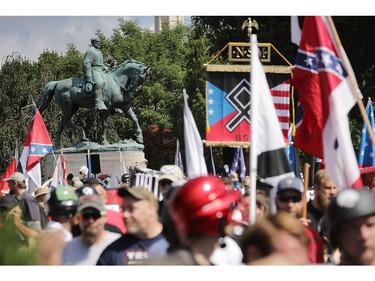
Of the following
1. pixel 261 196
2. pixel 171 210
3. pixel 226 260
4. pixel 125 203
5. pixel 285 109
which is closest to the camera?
pixel 171 210

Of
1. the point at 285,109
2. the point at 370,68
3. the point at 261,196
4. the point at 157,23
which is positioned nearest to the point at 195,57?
the point at 370,68

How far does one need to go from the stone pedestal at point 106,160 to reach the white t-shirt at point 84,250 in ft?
70.1

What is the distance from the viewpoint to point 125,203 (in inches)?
257

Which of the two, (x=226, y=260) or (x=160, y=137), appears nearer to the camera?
(x=226, y=260)

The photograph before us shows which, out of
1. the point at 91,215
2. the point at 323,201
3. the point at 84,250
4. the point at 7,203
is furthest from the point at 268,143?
the point at 7,203

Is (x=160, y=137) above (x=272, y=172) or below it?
below

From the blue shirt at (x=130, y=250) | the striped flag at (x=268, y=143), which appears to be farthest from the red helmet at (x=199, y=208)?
the striped flag at (x=268, y=143)

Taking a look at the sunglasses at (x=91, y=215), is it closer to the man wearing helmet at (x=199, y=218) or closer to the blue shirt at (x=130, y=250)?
the blue shirt at (x=130, y=250)

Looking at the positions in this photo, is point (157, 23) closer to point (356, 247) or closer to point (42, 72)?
point (42, 72)

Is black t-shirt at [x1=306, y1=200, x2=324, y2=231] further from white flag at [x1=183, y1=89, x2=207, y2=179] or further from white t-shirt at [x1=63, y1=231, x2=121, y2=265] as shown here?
white flag at [x1=183, y1=89, x2=207, y2=179]

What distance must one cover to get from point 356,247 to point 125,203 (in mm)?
1913

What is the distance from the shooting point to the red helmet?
427 centimetres

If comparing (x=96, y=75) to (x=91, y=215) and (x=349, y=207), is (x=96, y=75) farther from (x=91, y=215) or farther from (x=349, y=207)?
(x=349, y=207)

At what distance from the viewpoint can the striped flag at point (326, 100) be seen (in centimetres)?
729
